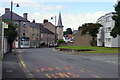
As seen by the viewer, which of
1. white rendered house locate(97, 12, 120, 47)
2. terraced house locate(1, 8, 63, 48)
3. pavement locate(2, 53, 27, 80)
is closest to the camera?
pavement locate(2, 53, 27, 80)

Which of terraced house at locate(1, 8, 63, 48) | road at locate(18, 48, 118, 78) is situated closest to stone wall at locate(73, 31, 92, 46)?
terraced house at locate(1, 8, 63, 48)

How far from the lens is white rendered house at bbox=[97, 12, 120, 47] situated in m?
47.0

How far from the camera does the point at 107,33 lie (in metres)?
49.8

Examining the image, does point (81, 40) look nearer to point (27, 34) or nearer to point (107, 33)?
point (27, 34)

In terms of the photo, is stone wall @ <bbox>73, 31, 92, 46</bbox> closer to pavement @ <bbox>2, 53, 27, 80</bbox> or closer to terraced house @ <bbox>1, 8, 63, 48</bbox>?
terraced house @ <bbox>1, 8, 63, 48</bbox>

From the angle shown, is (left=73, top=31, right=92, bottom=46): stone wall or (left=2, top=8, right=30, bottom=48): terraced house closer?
(left=2, top=8, right=30, bottom=48): terraced house

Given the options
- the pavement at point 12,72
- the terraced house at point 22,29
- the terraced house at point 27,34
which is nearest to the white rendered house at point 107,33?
the terraced house at point 27,34

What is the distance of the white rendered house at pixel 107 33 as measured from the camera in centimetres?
4703

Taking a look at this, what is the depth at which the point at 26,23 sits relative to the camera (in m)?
68.8

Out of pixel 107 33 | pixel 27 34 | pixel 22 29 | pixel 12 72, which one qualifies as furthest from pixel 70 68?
pixel 27 34

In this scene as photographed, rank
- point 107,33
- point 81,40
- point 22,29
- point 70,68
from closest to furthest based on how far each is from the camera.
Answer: point 70,68 < point 107,33 < point 22,29 < point 81,40

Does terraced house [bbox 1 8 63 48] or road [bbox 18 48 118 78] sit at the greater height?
terraced house [bbox 1 8 63 48]

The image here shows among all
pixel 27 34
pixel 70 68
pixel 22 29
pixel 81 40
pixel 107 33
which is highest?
pixel 22 29

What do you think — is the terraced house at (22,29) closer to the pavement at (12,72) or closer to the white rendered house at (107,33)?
the white rendered house at (107,33)
